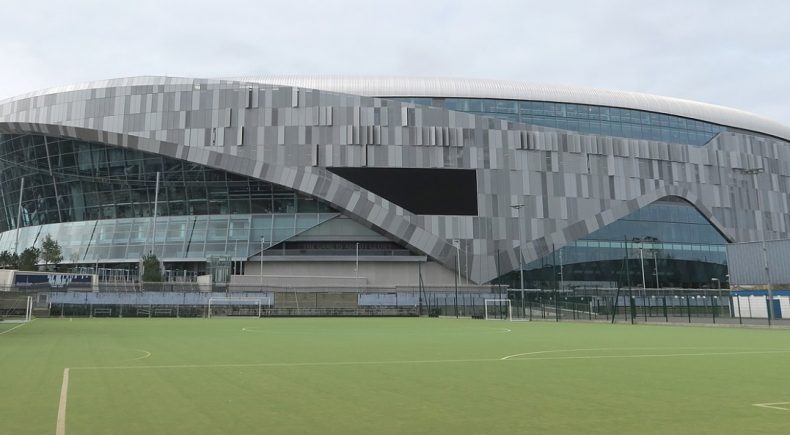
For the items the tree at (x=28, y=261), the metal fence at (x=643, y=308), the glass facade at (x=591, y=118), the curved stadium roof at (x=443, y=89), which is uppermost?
the curved stadium roof at (x=443, y=89)

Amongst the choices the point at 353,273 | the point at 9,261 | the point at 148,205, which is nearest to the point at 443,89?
the point at 353,273

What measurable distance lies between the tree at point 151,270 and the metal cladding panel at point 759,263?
191 ft

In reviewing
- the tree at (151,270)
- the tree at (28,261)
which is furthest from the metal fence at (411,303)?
the tree at (28,261)

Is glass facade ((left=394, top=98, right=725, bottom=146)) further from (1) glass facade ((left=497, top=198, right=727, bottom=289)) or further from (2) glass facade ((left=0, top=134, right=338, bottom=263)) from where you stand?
(2) glass facade ((left=0, top=134, right=338, bottom=263))

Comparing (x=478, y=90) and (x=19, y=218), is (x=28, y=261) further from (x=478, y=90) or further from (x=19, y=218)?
(x=478, y=90)

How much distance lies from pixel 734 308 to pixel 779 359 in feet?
115

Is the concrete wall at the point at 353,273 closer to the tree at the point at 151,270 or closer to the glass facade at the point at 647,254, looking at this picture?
the glass facade at the point at 647,254

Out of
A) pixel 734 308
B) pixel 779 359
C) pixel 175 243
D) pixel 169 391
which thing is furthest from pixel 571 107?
pixel 169 391

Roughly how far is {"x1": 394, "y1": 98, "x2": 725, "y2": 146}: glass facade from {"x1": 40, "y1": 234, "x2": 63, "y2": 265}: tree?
4824cm

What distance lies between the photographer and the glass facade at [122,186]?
75.8m

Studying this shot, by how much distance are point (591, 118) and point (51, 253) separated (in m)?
73.6

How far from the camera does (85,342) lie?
21906 mm

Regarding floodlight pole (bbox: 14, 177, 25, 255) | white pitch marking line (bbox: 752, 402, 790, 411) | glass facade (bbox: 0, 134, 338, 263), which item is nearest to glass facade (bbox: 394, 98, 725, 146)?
glass facade (bbox: 0, 134, 338, 263)

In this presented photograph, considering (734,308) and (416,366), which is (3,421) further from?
(734,308)
